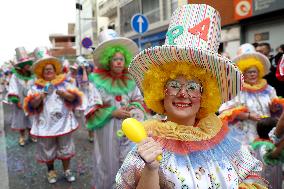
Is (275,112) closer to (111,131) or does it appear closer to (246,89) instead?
(246,89)

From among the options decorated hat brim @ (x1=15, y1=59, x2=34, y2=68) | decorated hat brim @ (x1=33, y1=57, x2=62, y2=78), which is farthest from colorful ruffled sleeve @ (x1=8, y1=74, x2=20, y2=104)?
decorated hat brim @ (x1=33, y1=57, x2=62, y2=78)

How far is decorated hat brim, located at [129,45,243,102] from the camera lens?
203 centimetres

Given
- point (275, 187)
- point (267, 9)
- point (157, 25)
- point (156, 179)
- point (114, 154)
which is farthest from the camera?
point (157, 25)

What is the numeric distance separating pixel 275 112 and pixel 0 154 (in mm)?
5417

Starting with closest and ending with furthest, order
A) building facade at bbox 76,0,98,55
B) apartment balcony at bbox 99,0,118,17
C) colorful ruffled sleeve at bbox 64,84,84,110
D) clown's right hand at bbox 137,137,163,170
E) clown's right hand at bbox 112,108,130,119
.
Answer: clown's right hand at bbox 137,137,163,170, clown's right hand at bbox 112,108,130,119, colorful ruffled sleeve at bbox 64,84,84,110, apartment balcony at bbox 99,0,118,17, building facade at bbox 76,0,98,55

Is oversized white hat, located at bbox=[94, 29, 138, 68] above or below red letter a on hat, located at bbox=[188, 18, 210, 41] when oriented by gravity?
above

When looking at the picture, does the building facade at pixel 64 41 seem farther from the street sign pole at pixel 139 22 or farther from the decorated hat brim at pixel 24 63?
the decorated hat brim at pixel 24 63

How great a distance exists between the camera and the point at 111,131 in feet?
14.7

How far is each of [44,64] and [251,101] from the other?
3.07m

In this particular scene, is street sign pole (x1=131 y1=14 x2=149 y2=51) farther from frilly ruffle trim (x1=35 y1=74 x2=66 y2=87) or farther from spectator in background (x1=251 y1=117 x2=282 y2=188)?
spectator in background (x1=251 y1=117 x2=282 y2=188)

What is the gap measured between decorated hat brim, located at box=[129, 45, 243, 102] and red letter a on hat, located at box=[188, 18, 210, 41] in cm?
14

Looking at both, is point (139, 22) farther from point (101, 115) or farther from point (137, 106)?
point (101, 115)

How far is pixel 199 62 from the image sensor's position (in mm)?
2109

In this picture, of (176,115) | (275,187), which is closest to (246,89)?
(275,187)
